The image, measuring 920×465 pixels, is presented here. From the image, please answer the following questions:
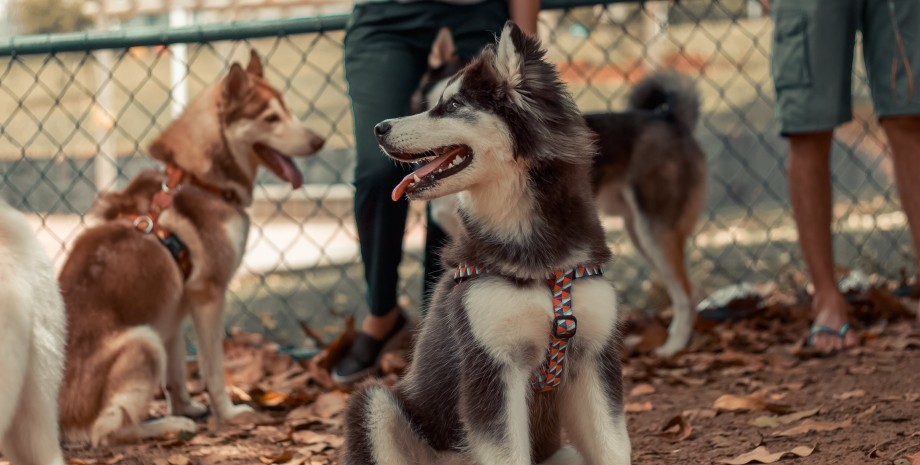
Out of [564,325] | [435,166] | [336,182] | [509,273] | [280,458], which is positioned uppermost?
[336,182]

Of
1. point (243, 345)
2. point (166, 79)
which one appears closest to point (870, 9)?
point (243, 345)

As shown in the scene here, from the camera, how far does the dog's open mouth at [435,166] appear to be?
2.39 meters

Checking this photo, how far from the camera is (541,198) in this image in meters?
2.42

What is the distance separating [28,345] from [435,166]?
1.09 meters

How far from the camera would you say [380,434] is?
2486 mm

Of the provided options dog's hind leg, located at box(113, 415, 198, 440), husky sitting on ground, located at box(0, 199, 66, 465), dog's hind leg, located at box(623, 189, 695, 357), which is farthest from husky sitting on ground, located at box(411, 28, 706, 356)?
husky sitting on ground, located at box(0, 199, 66, 465)

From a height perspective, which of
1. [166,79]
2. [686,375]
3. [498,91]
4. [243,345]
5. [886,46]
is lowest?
[686,375]

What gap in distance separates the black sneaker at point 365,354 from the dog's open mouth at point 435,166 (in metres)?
1.95

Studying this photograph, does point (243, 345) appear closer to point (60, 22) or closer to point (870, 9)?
point (870, 9)

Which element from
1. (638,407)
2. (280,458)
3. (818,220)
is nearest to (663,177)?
(818,220)

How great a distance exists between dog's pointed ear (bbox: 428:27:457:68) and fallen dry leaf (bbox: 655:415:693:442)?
5.49ft

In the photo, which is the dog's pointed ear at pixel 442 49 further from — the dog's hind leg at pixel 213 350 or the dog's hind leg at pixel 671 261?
the dog's hind leg at pixel 213 350

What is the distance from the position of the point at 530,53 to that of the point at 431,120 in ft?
0.92

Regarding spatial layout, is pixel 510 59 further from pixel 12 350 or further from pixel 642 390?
pixel 642 390
